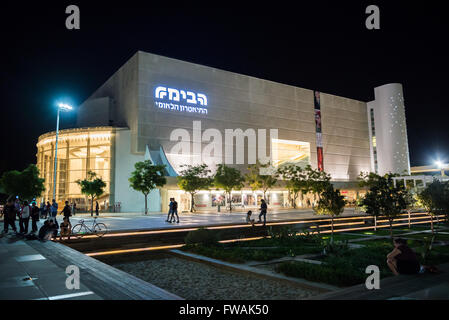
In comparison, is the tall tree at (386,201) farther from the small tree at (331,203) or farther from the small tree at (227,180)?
the small tree at (227,180)

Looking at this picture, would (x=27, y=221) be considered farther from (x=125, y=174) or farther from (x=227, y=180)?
(x=125, y=174)

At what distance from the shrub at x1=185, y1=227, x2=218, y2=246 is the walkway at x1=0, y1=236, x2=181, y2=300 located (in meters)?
3.99

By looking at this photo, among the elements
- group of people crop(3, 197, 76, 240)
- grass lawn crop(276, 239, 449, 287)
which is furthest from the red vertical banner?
grass lawn crop(276, 239, 449, 287)

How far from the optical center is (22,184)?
3722 cm

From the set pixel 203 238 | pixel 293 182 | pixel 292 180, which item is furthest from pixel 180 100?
pixel 203 238

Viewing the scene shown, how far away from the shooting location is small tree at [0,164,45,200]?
1462 inches

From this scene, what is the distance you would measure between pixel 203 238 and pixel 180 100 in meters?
38.7

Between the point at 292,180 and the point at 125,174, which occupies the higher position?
the point at 125,174

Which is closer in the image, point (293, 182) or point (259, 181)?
point (259, 181)

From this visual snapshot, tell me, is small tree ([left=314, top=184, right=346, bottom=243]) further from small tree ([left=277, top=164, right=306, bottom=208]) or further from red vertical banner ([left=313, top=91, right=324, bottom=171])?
red vertical banner ([left=313, top=91, right=324, bottom=171])

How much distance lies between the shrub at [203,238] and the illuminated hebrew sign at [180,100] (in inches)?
1441

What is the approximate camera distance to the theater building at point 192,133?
149 feet
